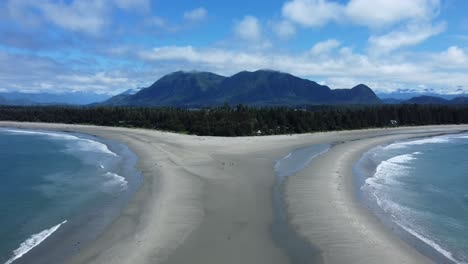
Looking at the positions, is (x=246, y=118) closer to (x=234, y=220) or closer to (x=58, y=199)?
(x=58, y=199)

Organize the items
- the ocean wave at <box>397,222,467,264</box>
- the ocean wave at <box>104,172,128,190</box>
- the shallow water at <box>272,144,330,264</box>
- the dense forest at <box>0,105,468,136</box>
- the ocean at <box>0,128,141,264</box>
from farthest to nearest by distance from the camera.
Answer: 1. the dense forest at <box>0,105,468,136</box>
2. the ocean wave at <box>104,172,128,190</box>
3. the ocean at <box>0,128,141,264</box>
4. the ocean wave at <box>397,222,467,264</box>
5. the shallow water at <box>272,144,330,264</box>

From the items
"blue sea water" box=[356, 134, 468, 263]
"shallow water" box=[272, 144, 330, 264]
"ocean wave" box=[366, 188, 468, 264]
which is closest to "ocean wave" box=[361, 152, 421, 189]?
"blue sea water" box=[356, 134, 468, 263]

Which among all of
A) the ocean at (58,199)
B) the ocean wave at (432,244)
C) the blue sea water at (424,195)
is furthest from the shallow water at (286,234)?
the ocean at (58,199)

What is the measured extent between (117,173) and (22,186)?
22.7 feet

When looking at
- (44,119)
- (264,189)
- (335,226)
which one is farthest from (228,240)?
(44,119)

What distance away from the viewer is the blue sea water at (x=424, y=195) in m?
18.6

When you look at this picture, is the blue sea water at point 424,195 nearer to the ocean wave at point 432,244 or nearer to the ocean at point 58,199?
the ocean wave at point 432,244

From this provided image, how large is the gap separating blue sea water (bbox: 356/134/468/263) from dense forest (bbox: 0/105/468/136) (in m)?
28.3

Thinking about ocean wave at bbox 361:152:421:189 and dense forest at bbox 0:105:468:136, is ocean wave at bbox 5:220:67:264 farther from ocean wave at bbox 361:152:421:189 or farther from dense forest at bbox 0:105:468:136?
dense forest at bbox 0:105:468:136

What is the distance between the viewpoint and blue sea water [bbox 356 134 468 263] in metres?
18.6

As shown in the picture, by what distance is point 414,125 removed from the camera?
339ft

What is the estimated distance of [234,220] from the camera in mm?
19844

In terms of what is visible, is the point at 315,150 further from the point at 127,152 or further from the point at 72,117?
the point at 72,117

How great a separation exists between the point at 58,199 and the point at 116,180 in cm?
566
